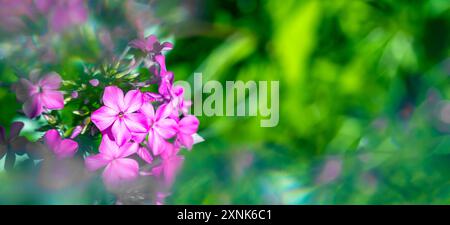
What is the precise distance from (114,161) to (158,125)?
0.08 m

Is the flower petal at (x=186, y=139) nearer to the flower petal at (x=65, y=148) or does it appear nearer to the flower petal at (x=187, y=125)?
the flower petal at (x=187, y=125)

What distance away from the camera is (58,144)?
24.5 inches

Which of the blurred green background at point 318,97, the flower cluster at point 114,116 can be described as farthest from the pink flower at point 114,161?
the blurred green background at point 318,97

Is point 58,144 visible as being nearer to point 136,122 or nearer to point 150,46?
point 136,122

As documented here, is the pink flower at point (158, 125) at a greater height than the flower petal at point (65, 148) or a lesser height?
greater

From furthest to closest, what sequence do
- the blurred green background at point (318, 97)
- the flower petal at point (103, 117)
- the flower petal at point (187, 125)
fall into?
the blurred green background at point (318, 97), the flower petal at point (187, 125), the flower petal at point (103, 117)

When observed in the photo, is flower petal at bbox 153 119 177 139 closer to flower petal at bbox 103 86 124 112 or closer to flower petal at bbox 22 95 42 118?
flower petal at bbox 103 86 124 112

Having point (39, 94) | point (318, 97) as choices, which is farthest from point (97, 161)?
point (318, 97)

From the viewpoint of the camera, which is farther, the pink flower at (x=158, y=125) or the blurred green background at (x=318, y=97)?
the blurred green background at (x=318, y=97)

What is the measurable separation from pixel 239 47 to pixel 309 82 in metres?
0.16

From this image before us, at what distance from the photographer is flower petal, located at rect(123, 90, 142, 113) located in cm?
64

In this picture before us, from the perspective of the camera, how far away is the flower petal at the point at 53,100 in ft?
2.10

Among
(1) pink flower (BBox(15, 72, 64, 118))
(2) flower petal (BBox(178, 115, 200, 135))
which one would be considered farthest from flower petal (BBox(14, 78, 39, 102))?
(2) flower petal (BBox(178, 115, 200, 135))
